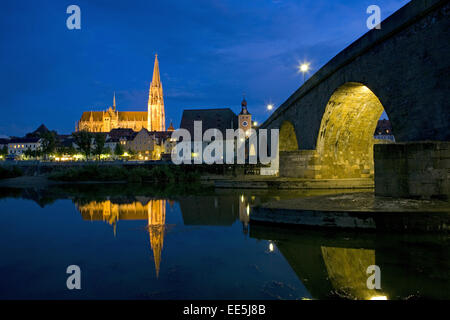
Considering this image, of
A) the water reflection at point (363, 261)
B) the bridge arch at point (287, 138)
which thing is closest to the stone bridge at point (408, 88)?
the water reflection at point (363, 261)

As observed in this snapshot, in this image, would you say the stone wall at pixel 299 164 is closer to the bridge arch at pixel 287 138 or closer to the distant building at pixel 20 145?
the bridge arch at pixel 287 138

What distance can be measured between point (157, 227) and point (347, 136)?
55.7 feet

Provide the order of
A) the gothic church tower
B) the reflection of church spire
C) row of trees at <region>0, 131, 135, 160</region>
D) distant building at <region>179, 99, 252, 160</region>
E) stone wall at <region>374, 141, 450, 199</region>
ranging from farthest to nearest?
the gothic church tower < distant building at <region>179, 99, 252, 160</region> < row of trees at <region>0, 131, 135, 160</region> < stone wall at <region>374, 141, 450, 199</region> < the reflection of church spire

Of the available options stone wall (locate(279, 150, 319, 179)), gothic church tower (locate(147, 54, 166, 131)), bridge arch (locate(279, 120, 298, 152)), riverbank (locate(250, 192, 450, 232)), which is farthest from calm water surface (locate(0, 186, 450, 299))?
gothic church tower (locate(147, 54, 166, 131))

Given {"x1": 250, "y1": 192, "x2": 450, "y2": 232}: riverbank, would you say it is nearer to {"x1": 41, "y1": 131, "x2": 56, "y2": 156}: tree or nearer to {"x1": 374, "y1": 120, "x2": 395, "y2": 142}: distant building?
{"x1": 41, "y1": 131, "x2": 56, "y2": 156}: tree

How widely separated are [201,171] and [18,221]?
3193 centimetres

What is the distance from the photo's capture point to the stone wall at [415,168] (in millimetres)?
9992

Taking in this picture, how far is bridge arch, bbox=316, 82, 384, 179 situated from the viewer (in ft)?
67.7

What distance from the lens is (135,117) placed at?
16050 cm

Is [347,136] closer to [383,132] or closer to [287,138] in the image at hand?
[287,138]

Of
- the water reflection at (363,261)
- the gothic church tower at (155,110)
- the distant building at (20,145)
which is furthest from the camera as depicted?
the gothic church tower at (155,110)

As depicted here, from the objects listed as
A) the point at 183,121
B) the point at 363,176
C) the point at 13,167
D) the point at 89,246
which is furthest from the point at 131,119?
the point at 89,246

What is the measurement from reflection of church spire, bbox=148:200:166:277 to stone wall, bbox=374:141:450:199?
764 cm

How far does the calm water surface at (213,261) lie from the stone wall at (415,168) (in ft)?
6.43
